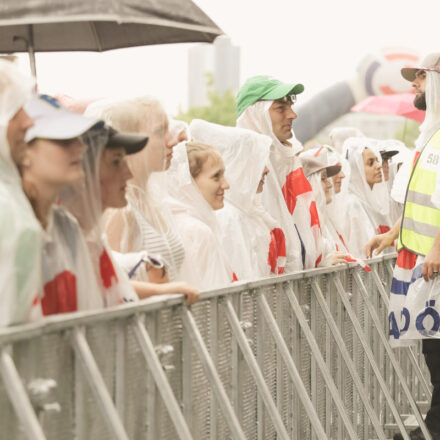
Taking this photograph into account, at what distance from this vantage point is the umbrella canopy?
1401 centimetres

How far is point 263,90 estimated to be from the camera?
6805mm

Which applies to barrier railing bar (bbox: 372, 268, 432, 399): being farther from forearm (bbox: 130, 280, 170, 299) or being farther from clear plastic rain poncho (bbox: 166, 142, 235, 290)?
forearm (bbox: 130, 280, 170, 299)

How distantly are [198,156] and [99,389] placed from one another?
2.39 meters

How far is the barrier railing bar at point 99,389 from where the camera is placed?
3.40 m

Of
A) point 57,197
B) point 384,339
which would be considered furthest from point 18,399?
point 384,339

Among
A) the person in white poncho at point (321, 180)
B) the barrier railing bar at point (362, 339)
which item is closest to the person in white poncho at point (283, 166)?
the barrier railing bar at point (362, 339)

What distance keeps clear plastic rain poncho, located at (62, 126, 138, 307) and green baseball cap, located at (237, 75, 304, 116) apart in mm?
3034

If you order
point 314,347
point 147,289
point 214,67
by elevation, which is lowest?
point 214,67

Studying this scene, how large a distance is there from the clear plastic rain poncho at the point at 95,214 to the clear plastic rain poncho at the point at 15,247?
0.48 metres

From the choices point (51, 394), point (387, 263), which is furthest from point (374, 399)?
point (51, 394)

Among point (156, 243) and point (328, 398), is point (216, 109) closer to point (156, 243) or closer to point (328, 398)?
point (328, 398)

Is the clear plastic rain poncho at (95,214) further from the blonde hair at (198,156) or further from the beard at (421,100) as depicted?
the beard at (421,100)

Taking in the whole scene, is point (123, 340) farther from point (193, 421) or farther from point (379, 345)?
point (379, 345)

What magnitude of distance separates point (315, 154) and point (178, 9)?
117 inches
